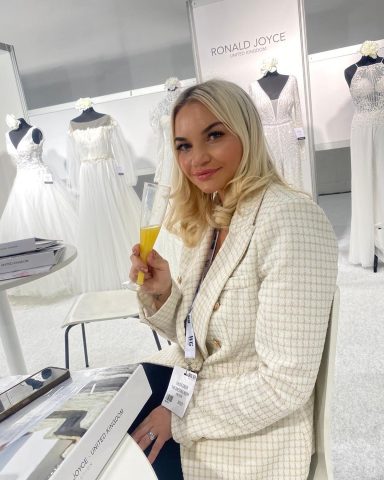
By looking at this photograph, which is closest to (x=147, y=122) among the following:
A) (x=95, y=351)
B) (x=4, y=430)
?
(x=95, y=351)

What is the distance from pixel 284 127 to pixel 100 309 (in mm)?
2177

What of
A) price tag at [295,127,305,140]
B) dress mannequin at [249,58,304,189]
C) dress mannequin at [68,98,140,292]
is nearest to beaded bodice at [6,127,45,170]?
dress mannequin at [68,98,140,292]

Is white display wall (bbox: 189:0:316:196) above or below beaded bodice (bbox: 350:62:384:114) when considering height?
above

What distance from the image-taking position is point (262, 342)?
78cm

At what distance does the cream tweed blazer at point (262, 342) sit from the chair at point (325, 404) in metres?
0.03

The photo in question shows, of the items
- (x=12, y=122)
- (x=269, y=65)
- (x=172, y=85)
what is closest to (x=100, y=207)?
(x=12, y=122)

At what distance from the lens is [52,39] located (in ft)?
15.8

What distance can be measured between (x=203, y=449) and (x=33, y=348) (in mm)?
2161

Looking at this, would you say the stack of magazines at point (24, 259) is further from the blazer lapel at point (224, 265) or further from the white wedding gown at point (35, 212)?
the white wedding gown at point (35, 212)

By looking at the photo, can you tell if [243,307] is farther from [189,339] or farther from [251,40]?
[251,40]

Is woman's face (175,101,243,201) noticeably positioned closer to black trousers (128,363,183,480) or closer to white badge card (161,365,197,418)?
white badge card (161,365,197,418)

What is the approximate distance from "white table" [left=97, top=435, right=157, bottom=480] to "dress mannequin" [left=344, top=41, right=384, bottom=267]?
9.36ft

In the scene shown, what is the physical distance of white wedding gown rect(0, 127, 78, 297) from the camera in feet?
11.2

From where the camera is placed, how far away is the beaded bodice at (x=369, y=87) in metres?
2.87
